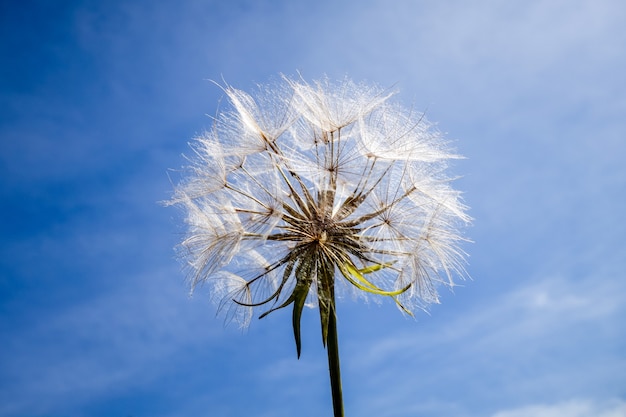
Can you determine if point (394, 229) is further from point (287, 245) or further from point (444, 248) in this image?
point (287, 245)

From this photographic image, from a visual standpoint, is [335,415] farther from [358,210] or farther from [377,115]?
[377,115]

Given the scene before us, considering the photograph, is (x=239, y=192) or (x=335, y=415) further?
(x=239, y=192)

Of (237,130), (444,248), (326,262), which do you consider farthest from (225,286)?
(444,248)

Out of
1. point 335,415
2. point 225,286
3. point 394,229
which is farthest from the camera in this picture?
point 225,286

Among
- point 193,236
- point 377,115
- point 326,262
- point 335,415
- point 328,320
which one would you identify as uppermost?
point 377,115

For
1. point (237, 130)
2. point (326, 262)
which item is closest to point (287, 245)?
point (326, 262)

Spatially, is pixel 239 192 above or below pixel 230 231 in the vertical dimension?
above

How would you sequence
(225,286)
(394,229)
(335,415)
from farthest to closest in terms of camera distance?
(225,286) → (394,229) → (335,415)
